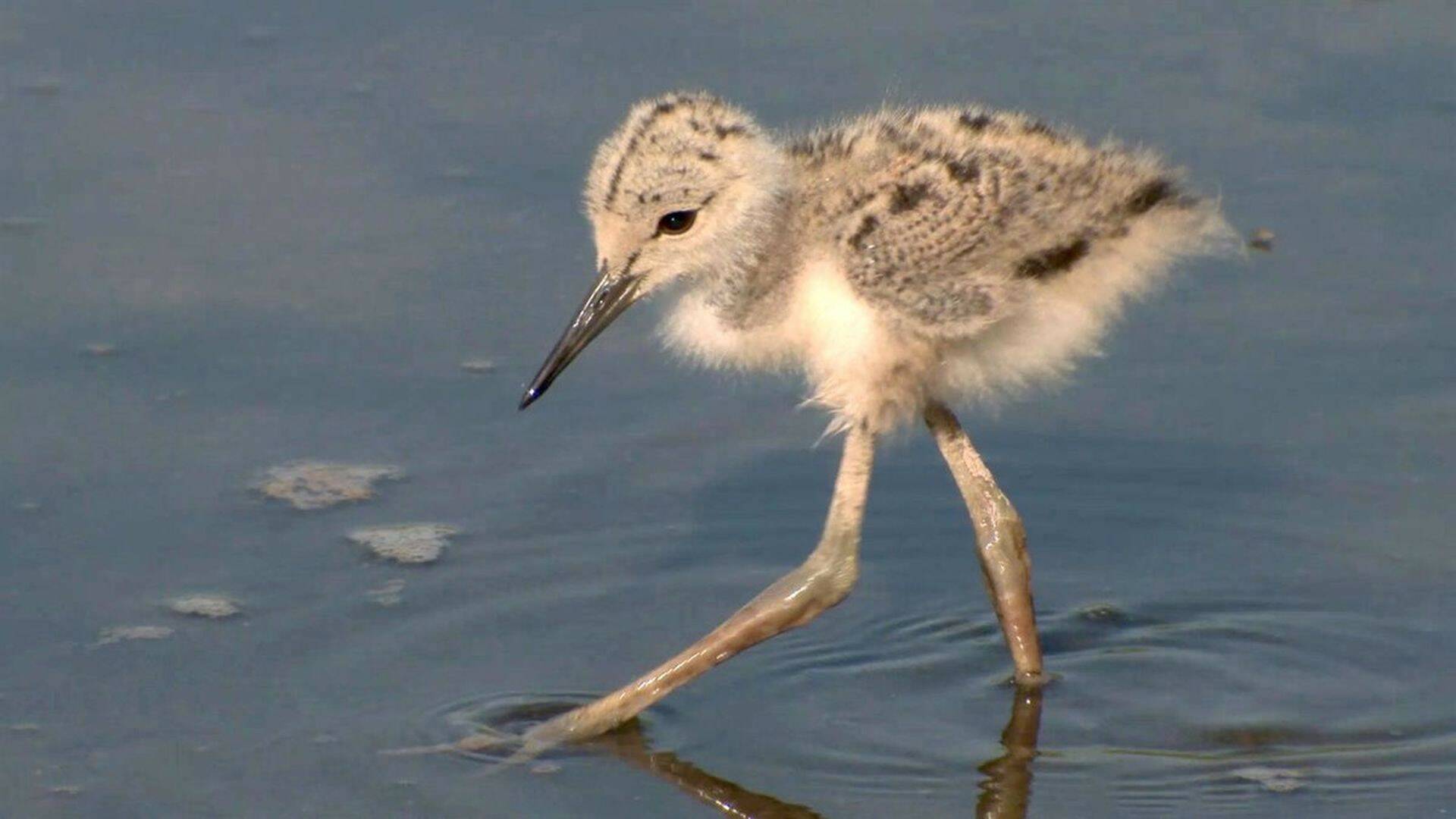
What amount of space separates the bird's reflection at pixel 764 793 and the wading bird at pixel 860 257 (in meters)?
0.05

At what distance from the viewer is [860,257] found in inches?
172

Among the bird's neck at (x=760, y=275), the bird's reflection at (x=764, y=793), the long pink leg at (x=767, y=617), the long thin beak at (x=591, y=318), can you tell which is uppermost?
A: the bird's neck at (x=760, y=275)

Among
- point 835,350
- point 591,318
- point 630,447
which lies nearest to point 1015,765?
point 835,350

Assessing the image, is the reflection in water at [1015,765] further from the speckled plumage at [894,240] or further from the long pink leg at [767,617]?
the speckled plumage at [894,240]

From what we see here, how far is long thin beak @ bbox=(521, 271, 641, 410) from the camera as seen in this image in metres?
4.70

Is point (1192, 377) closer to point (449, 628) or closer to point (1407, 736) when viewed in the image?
point (1407, 736)

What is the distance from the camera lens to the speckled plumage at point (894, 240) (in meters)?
4.38

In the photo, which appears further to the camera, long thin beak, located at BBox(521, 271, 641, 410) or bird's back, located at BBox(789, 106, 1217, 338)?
long thin beak, located at BBox(521, 271, 641, 410)

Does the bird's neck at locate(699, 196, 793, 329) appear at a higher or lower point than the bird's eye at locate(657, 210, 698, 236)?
lower

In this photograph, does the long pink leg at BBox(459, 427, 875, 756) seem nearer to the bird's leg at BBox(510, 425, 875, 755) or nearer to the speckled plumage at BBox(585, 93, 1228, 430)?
A: the bird's leg at BBox(510, 425, 875, 755)

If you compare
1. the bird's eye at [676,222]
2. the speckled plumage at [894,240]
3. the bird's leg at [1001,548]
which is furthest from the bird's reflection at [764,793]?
the bird's eye at [676,222]

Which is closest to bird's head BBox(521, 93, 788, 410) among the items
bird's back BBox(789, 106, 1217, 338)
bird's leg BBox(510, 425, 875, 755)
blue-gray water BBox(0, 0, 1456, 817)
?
bird's back BBox(789, 106, 1217, 338)

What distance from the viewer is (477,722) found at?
4680 millimetres

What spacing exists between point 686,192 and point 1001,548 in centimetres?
92
